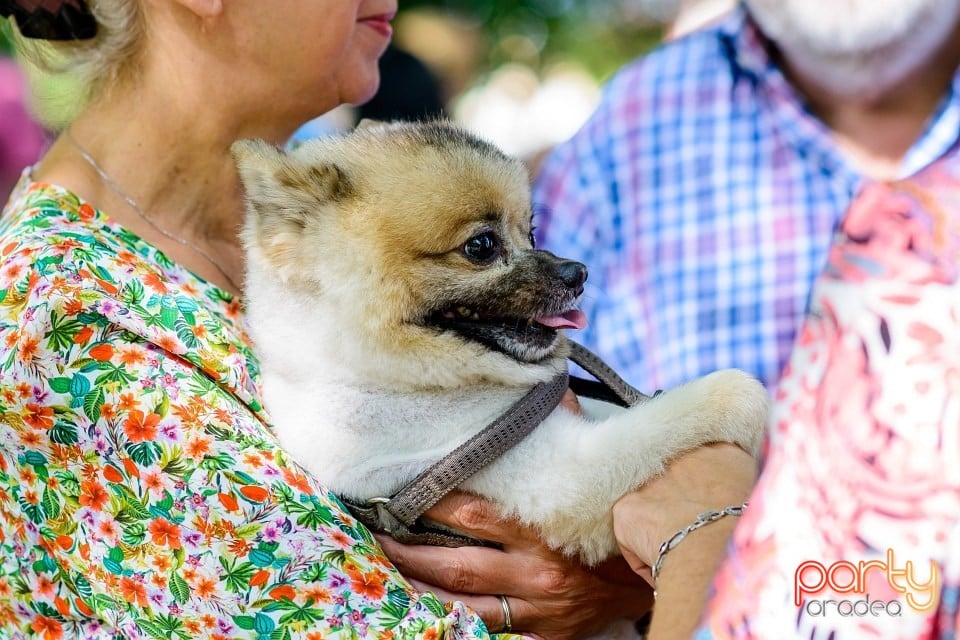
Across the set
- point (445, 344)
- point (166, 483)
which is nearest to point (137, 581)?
point (166, 483)

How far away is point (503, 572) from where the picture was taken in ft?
5.56

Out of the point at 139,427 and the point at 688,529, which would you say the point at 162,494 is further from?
the point at 688,529

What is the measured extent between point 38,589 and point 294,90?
112 centimetres

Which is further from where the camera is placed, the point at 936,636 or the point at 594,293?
the point at 594,293

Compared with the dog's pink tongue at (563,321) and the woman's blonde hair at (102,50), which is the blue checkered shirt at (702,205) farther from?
the woman's blonde hair at (102,50)

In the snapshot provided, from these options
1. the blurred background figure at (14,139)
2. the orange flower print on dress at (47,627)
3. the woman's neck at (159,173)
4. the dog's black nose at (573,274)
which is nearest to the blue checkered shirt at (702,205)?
the dog's black nose at (573,274)

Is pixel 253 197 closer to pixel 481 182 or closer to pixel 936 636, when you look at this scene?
pixel 481 182

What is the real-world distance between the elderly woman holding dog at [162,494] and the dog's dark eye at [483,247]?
426mm

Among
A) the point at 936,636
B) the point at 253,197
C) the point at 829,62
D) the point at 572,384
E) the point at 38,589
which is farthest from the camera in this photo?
the point at 829,62

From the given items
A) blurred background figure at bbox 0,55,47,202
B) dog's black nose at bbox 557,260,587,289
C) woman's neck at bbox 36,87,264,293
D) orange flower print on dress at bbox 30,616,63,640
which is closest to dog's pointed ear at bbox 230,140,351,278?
woman's neck at bbox 36,87,264,293

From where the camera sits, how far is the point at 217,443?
1525 millimetres

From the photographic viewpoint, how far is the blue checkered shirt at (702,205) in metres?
2.70

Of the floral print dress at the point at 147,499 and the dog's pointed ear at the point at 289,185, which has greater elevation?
the dog's pointed ear at the point at 289,185

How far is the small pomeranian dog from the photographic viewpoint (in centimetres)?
162
